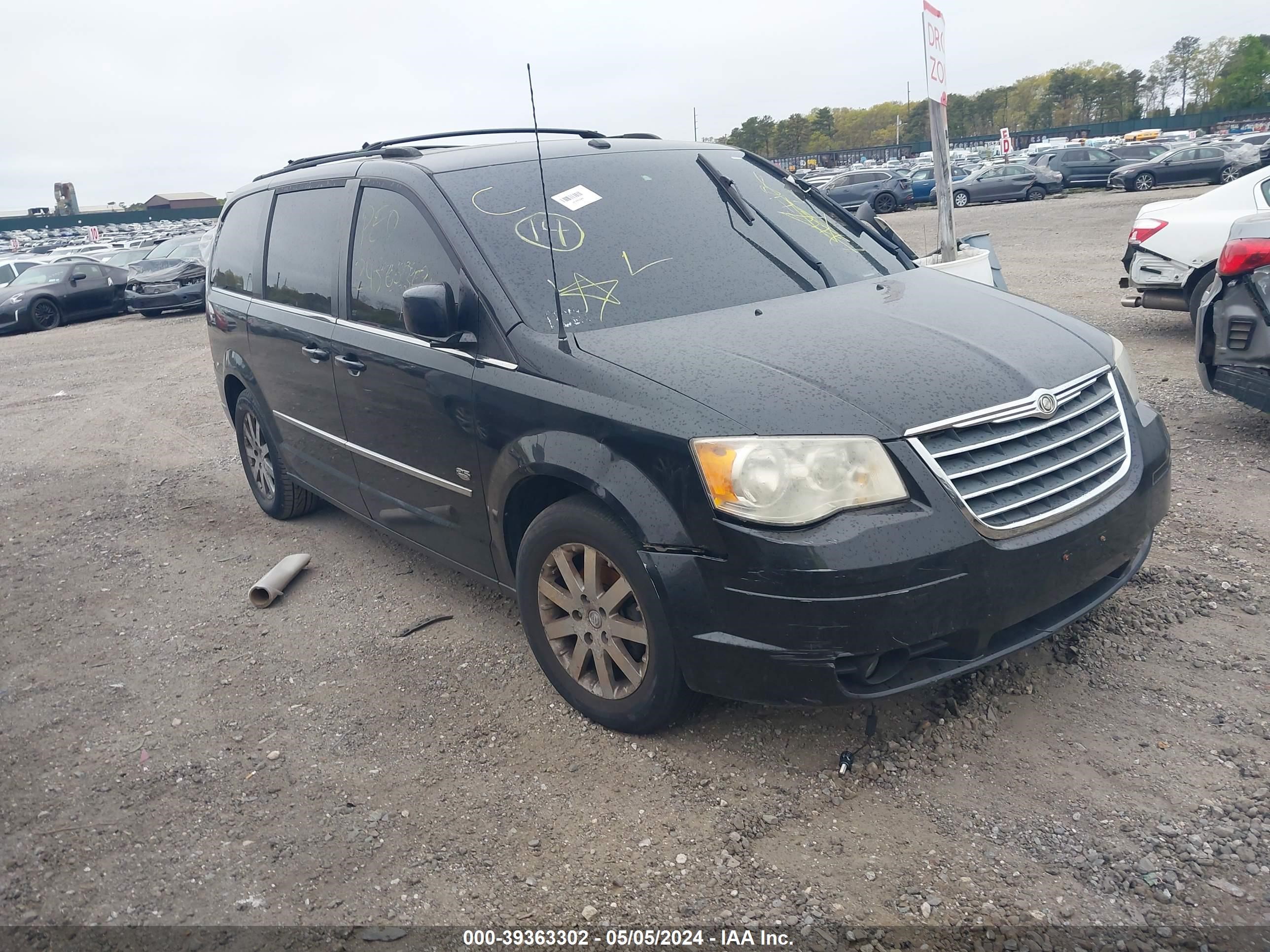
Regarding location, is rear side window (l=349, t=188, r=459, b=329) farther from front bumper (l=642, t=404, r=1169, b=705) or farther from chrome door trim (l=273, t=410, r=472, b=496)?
front bumper (l=642, t=404, r=1169, b=705)

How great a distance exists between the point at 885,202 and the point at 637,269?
1277 inches

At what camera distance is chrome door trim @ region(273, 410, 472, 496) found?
12.2 ft

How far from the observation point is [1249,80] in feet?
335

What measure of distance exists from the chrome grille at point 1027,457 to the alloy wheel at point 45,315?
21.1 meters

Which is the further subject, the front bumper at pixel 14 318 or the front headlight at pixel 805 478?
the front bumper at pixel 14 318

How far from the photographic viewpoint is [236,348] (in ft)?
18.3

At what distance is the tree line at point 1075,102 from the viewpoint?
114 metres

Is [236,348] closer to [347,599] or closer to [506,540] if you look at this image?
[347,599]

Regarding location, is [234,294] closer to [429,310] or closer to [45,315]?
[429,310]

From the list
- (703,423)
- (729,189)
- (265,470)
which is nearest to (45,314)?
(265,470)

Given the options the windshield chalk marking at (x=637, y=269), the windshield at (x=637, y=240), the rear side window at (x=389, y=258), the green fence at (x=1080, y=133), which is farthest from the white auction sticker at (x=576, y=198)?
the green fence at (x=1080, y=133)

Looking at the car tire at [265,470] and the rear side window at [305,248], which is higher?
the rear side window at [305,248]

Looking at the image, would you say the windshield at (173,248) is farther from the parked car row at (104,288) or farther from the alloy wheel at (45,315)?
the alloy wheel at (45,315)

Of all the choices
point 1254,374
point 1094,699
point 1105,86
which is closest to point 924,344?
point 1094,699
